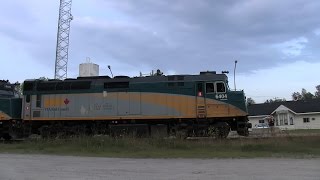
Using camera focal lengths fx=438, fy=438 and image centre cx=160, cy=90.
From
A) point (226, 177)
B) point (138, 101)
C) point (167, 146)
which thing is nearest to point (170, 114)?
point (138, 101)

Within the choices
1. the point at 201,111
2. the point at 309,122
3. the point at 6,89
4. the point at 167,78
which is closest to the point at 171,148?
the point at 201,111

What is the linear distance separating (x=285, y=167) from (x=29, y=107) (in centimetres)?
1862

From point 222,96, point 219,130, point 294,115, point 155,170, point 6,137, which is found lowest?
point 155,170

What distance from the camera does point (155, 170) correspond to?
510 inches

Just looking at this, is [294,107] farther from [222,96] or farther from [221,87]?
[222,96]

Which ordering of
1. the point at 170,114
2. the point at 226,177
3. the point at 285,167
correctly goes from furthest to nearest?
the point at 170,114 → the point at 285,167 → the point at 226,177

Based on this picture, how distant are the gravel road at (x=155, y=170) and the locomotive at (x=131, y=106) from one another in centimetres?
1034

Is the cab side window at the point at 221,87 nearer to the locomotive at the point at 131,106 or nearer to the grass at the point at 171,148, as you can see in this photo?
the locomotive at the point at 131,106

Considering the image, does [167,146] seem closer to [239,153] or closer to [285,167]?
[239,153]

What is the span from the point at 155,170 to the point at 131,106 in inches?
549

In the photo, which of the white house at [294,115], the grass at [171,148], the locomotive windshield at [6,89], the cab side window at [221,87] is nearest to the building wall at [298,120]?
the white house at [294,115]

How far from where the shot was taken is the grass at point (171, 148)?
60.6 feet

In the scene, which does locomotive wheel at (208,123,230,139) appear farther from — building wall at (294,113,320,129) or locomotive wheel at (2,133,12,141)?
building wall at (294,113,320,129)

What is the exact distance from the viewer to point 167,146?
67.9 feet
